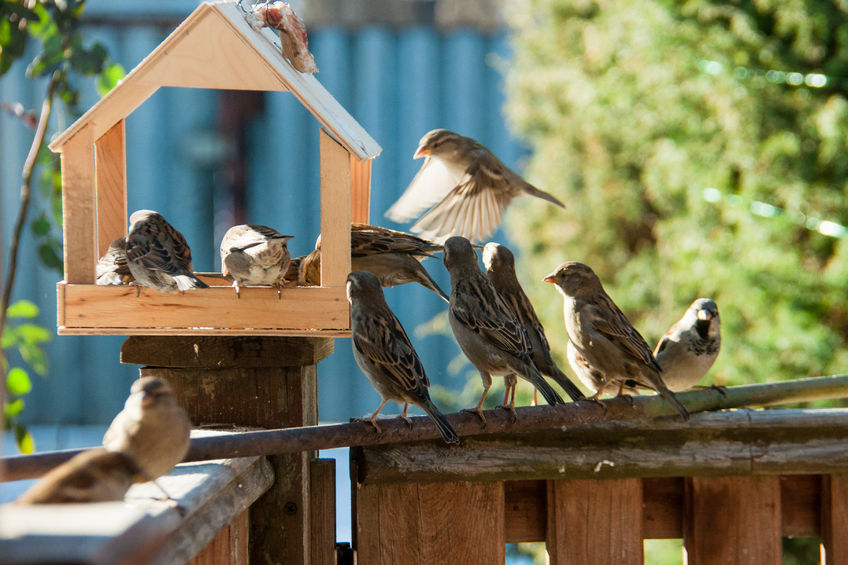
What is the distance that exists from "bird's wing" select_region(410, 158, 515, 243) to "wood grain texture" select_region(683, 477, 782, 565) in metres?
1.52

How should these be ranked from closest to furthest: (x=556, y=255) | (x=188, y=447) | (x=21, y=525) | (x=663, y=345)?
1. (x=21, y=525)
2. (x=188, y=447)
3. (x=663, y=345)
4. (x=556, y=255)

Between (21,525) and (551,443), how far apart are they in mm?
1393

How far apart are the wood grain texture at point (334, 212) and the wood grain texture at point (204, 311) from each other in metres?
0.07

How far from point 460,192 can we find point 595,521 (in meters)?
1.69

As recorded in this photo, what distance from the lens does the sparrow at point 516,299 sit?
2746 mm

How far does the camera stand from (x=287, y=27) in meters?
2.38

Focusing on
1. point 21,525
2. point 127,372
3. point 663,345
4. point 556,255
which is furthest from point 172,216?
point 21,525

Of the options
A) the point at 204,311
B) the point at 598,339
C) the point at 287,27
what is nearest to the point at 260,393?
the point at 204,311

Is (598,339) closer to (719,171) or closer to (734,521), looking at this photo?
(734,521)

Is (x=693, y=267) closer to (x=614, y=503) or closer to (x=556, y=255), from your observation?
(x=556, y=255)

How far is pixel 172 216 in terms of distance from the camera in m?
7.41

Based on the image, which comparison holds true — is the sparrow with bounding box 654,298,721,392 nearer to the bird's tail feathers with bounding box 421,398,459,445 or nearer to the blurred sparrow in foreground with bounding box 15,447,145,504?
the bird's tail feathers with bounding box 421,398,459,445

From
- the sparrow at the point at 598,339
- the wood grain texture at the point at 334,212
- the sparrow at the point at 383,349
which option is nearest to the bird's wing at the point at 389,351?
the sparrow at the point at 383,349

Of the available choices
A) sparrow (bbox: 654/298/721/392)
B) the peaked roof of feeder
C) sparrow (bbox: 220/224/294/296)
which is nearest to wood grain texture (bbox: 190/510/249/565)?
sparrow (bbox: 220/224/294/296)
